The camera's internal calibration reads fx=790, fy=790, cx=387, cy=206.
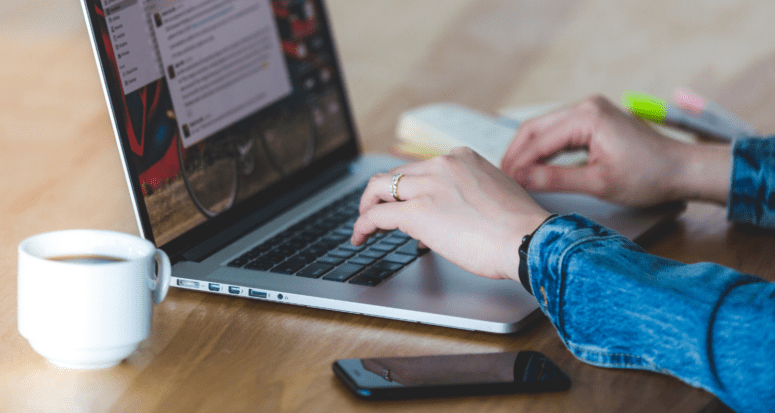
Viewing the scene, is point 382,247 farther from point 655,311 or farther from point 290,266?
point 655,311

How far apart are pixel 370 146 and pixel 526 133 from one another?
0.97ft

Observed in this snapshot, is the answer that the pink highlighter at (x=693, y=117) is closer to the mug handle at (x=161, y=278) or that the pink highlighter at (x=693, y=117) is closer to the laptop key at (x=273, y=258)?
the laptop key at (x=273, y=258)

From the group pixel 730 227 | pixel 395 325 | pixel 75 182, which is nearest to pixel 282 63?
pixel 75 182

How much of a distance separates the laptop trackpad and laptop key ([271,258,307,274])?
0.27ft

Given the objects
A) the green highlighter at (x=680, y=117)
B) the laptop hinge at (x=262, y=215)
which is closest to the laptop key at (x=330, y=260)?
the laptop hinge at (x=262, y=215)

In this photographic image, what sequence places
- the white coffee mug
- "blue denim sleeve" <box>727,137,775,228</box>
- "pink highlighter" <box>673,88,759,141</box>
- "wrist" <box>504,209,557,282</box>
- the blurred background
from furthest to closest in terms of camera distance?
"pink highlighter" <box>673,88,759,141</box> < the blurred background < "blue denim sleeve" <box>727,137,775,228</box> < "wrist" <box>504,209,557,282</box> < the white coffee mug

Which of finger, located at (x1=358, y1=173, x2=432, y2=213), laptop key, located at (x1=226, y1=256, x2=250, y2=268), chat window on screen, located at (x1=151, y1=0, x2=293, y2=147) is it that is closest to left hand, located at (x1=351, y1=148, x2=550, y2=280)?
finger, located at (x1=358, y1=173, x2=432, y2=213)

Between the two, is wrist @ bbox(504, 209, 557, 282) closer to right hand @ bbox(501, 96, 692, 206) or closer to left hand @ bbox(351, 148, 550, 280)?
left hand @ bbox(351, 148, 550, 280)

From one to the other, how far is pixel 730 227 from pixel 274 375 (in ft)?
1.87

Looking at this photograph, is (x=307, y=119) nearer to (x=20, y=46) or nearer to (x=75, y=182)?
(x=75, y=182)

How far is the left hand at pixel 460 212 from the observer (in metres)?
0.66

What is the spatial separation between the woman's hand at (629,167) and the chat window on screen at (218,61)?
311 mm

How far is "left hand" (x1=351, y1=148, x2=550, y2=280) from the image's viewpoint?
0.66 meters

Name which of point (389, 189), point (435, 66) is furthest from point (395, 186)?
point (435, 66)
